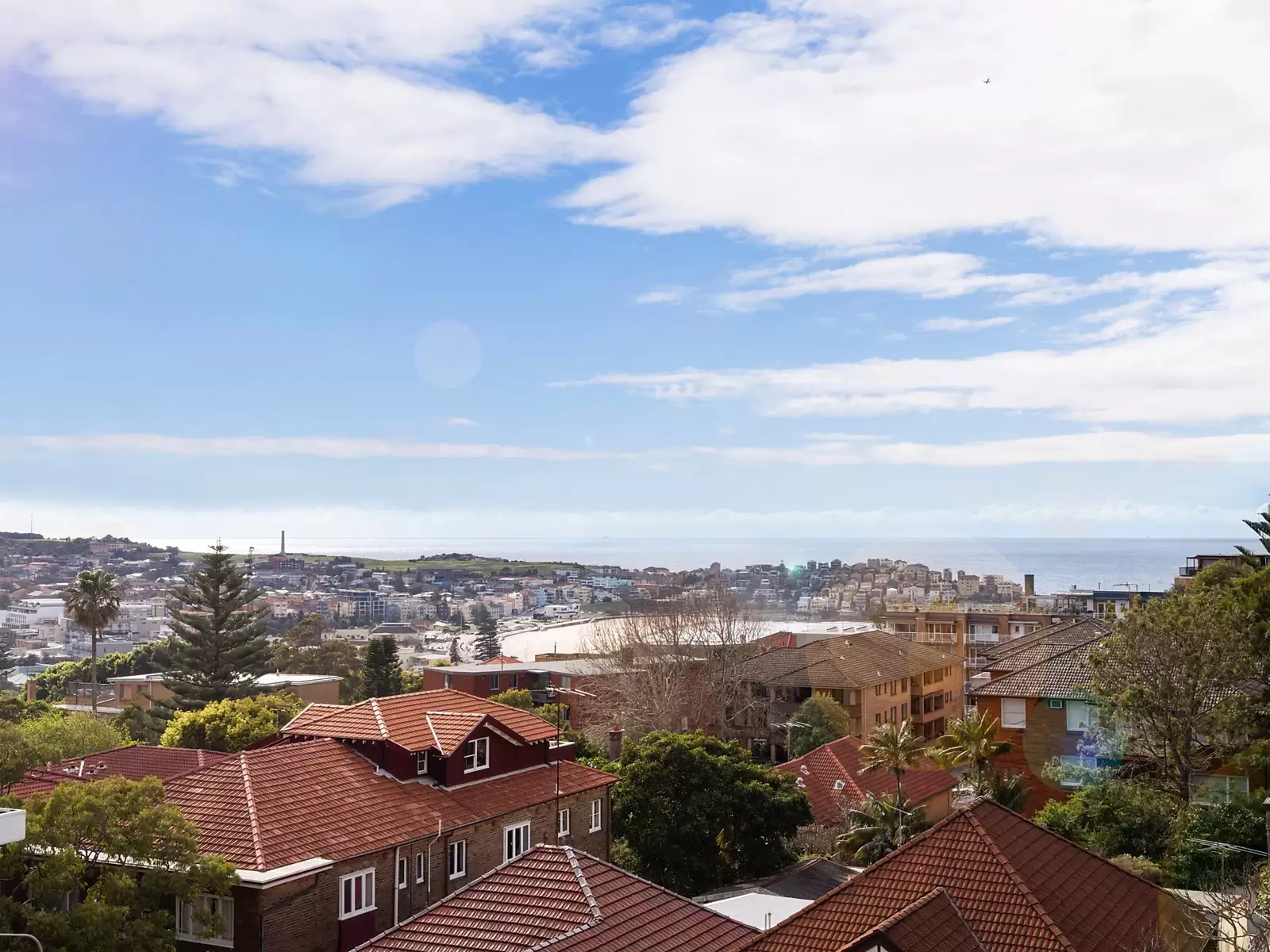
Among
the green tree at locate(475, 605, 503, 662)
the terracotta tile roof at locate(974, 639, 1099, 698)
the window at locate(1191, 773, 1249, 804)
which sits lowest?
the green tree at locate(475, 605, 503, 662)

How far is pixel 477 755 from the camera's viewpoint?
31.3 metres

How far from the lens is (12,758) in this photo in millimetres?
31031

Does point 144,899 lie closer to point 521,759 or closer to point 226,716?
point 521,759

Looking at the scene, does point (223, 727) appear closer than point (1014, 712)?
Yes

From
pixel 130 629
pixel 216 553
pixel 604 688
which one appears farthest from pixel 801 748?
pixel 130 629

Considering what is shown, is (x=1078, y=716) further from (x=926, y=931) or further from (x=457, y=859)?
(x=926, y=931)

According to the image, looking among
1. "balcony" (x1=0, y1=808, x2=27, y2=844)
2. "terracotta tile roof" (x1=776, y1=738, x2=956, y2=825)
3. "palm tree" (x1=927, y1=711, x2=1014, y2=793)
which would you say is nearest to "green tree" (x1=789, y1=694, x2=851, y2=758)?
"terracotta tile roof" (x1=776, y1=738, x2=956, y2=825)

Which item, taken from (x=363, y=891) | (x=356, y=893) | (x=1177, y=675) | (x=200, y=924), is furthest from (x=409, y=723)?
(x=1177, y=675)

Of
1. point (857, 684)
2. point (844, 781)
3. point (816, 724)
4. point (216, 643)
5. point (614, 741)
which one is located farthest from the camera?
point (216, 643)

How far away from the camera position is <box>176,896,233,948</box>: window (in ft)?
71.9

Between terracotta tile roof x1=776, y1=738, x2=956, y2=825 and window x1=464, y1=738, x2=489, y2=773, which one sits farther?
terracotta tile roof x1=776, y1=738, x2=956, y2=825

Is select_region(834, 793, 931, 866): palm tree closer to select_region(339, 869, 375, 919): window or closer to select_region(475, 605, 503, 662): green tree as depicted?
select_region(339, 869, 375, 919): window

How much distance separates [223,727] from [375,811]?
19999 mm

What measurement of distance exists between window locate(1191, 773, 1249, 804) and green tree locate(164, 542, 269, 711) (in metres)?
47.2
